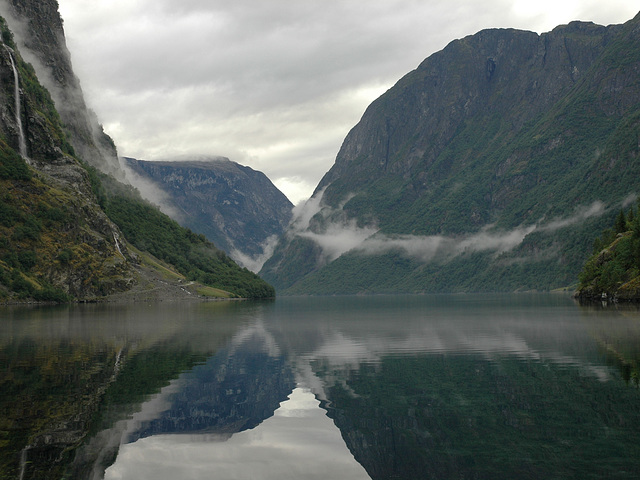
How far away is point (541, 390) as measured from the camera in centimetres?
3556

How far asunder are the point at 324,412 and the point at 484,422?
826 cm

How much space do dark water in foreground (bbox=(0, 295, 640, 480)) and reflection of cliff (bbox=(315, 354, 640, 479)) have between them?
103mm

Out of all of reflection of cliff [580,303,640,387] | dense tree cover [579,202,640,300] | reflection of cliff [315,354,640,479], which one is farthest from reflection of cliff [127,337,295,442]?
dense tree cover [579,202,640,300]

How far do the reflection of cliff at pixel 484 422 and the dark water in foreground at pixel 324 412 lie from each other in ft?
0.34

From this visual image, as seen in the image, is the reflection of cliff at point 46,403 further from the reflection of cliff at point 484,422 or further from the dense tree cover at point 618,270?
the dense tree cover at point 618,270

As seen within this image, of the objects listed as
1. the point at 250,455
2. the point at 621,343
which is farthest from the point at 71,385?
the point at 621,343

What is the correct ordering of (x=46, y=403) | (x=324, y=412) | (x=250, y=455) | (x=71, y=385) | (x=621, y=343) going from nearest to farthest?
(x=250, y=455) < (x=46, y=403) < (x=324, y=412) < (x=71, y=385) < (x=621, y=343)

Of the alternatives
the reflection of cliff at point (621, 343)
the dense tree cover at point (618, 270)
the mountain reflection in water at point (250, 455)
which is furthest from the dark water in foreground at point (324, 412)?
the dense tree cover at point (618, 270)

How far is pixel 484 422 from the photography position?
28.5 meters

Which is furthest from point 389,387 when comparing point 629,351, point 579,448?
point 629,351

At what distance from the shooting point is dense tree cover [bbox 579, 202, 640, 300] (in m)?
140

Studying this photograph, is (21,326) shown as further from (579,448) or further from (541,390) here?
(579,448)

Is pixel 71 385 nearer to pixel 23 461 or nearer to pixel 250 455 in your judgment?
pixel 23 461

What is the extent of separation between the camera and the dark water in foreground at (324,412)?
22.8 m
